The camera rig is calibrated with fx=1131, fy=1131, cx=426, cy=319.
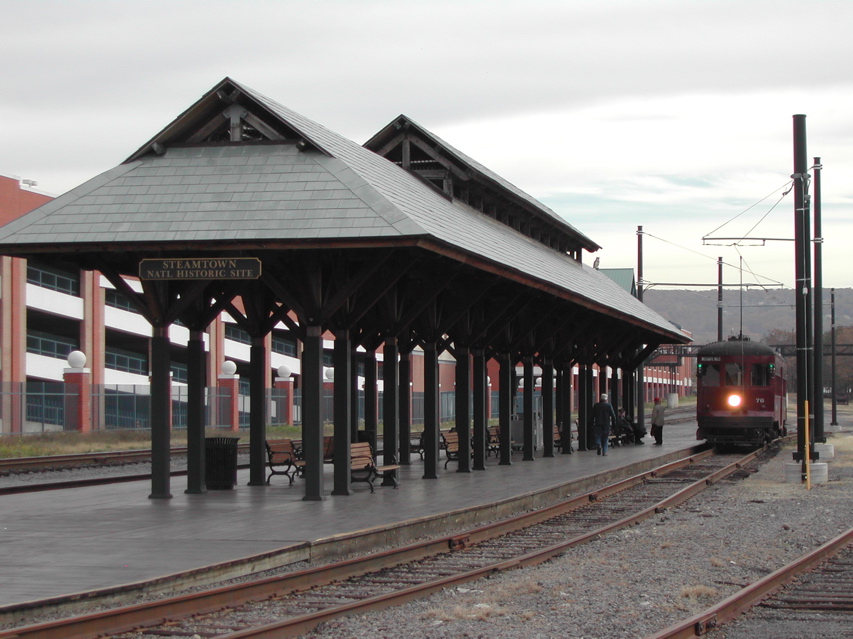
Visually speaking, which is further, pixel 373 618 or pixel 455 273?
pixel 455 273

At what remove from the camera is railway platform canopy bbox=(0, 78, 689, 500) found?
1478cm

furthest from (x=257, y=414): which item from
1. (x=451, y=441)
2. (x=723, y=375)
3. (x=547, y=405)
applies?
(x=723, y=375)

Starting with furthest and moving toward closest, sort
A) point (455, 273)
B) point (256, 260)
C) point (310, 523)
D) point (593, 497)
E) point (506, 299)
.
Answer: point (506, 299), point (593, 497), point (455, 273), point (256, 260), point (310, 523)

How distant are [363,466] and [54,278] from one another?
28104 mm

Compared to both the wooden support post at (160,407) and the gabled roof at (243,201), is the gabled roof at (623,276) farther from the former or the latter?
the wooden support post at (160,407)

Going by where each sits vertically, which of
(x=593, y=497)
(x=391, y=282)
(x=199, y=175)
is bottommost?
(x=593, y=497)

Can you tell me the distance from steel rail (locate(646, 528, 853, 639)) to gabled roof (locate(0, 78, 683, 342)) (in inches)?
227

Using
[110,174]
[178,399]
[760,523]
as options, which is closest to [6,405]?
[178,399]

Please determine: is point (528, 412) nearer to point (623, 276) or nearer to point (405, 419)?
point (405, 419)

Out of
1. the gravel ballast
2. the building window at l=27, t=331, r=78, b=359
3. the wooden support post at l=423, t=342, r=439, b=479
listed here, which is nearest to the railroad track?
the gravel ballast

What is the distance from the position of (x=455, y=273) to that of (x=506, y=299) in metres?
4.83

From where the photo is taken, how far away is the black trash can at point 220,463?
57.6 feet

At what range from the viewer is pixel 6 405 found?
3422 centimetres

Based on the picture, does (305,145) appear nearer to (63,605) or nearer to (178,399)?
(63,605)
